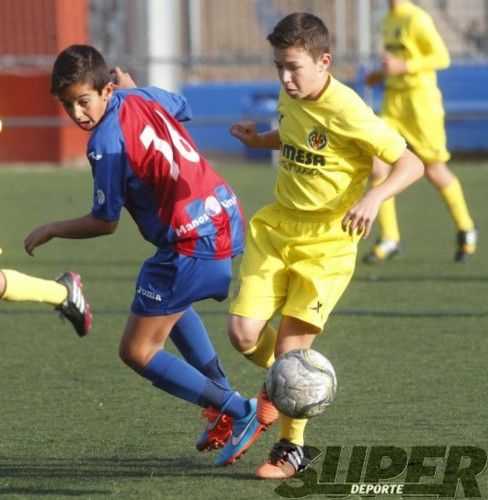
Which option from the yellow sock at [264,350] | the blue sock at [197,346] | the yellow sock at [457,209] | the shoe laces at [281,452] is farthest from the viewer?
the yellow sock at [457,209]

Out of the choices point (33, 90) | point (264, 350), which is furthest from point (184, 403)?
point (33, 90)

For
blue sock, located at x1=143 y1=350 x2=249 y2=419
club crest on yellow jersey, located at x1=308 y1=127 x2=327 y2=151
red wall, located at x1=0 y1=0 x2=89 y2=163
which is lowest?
red wall, located at x1=0 y1=0 x2=89 y2=163

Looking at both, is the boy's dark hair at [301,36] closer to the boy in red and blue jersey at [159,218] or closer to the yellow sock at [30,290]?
the boy in red and blue jersey at [159,218]

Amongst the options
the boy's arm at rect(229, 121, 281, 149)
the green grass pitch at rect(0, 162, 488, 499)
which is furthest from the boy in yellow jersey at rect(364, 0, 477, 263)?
the boy's arm at rect(229, 121, 281, 149)

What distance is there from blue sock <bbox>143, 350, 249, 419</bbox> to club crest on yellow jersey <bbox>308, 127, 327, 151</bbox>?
3.04 ft

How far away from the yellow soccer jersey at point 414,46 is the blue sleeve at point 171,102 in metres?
5.39

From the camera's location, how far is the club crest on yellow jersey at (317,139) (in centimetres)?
504

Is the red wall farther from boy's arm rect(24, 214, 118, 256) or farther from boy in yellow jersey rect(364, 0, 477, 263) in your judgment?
boy's arm rect(24, 214, 118, 256)

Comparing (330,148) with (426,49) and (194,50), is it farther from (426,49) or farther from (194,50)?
(194,50)

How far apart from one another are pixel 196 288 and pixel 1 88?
15399 millimetres

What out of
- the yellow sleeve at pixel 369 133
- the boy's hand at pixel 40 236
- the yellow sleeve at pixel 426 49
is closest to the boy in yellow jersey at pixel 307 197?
the yellow sleeve at pixel 369 133

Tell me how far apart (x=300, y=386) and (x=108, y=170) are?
1004 millimetres

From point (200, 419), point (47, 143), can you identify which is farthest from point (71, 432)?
point (47, 143)

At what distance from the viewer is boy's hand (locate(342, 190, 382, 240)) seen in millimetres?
4645
